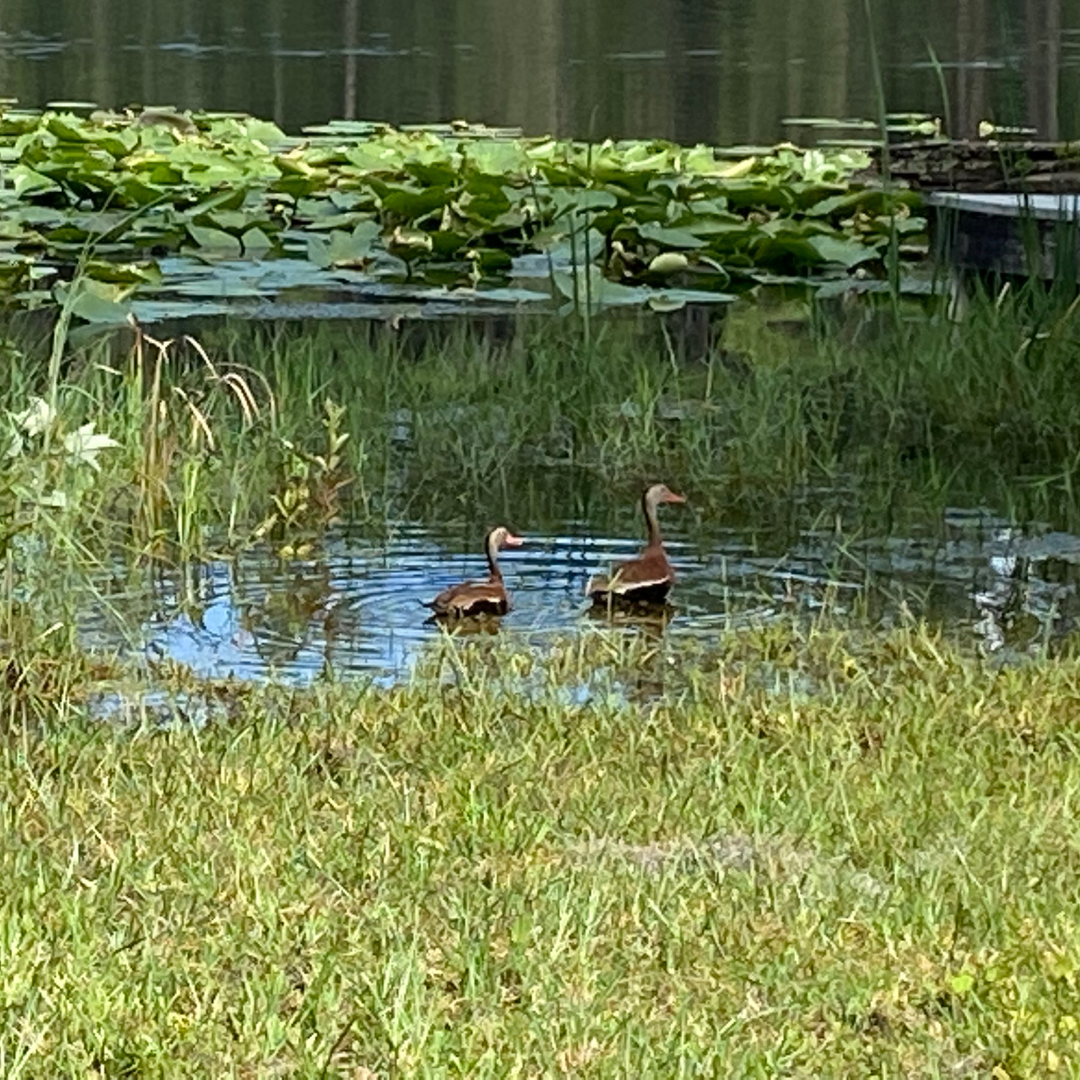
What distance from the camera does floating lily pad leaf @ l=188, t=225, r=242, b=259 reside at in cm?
1039

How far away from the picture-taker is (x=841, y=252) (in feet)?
32.9

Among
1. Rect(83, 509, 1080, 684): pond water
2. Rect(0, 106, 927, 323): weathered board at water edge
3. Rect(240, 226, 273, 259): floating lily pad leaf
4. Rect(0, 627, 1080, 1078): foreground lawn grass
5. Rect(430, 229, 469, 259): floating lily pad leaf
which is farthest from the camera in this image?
Rect(240, 226, 273, 259): floating lily pad leaf

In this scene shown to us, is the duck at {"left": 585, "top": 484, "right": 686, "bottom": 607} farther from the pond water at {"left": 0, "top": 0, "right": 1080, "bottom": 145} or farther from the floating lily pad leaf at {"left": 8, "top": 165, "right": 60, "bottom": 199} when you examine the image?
the pond water at {"left": 0, "top": 0, "right": 1080, "bottom": 145}

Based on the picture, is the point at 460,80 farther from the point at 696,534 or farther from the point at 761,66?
the point at 696,534

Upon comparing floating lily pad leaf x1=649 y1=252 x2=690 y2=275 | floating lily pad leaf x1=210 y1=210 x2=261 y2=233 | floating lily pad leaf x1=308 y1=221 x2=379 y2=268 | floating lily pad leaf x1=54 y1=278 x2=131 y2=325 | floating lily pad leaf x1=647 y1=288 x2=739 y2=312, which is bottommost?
floating lily pad leaf x1=647 y1=288 x2=739 y2=312

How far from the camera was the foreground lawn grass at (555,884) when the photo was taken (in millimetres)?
2904

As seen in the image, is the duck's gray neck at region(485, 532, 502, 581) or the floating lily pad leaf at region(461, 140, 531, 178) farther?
the floating lily pad leaf at region(461, 140, 531, 178)

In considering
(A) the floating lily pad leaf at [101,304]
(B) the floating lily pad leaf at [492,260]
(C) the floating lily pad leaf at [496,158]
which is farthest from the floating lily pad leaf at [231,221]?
(A) the floating lily pad leaf at [101,304]

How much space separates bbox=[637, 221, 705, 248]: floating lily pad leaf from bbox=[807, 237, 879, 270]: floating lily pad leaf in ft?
1.63

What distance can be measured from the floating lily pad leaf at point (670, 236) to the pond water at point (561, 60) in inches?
83.9

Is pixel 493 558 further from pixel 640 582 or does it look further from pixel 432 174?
pixel 432 174

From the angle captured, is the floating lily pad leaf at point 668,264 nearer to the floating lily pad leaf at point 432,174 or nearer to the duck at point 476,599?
the floating lily pad leaf at point 432,174

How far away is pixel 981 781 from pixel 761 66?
1912cm

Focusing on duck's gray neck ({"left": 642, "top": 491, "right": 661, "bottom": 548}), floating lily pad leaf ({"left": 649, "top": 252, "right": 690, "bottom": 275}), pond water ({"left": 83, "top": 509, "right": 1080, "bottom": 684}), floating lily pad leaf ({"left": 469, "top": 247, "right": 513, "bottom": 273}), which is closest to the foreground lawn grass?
pond water ({"left": 83, "top": 509, "right": 1080, "bottom": 684})
